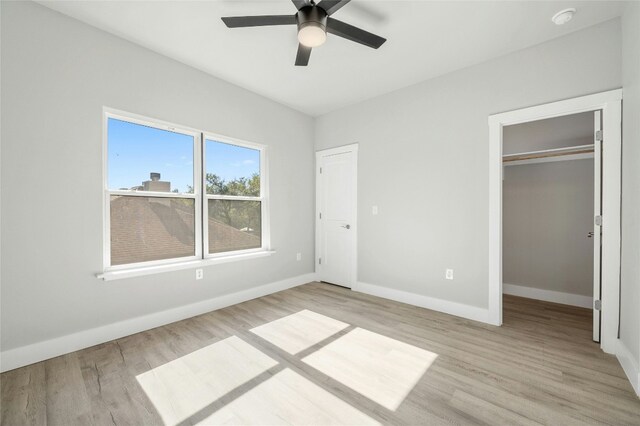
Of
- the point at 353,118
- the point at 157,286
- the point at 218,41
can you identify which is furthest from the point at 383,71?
the point at 157,286

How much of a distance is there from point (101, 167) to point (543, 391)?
4.06 meters

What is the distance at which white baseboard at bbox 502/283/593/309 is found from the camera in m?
3.36

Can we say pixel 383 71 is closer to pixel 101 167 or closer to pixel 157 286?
pixel 101 167

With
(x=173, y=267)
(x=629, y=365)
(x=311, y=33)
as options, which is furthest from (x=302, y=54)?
(x=629, y=365)

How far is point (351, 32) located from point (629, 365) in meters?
3.29

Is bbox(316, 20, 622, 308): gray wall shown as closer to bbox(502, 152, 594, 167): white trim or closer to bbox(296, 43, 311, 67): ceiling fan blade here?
bbox(502, 152, 594, 167): white trim

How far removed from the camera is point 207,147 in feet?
11.3

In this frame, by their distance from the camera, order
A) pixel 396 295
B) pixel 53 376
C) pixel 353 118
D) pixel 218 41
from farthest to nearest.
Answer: pixel 353 118 → pixel 396 295 → pixel 218 41 → pixel 53 376

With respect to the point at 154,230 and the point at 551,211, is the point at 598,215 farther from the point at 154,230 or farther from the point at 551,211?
the point at 154,230

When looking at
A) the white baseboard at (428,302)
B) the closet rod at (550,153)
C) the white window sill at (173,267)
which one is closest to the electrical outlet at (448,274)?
the white baseboard at (428,302)

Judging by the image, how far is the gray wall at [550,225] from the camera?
3402 mm

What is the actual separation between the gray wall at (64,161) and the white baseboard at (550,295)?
440 centimetres

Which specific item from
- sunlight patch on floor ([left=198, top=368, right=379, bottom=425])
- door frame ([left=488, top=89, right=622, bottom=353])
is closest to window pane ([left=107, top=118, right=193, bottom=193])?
sunlight patch on floor ([left=198, top=368, right=379, bottom=425])

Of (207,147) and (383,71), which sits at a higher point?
(383,71)
